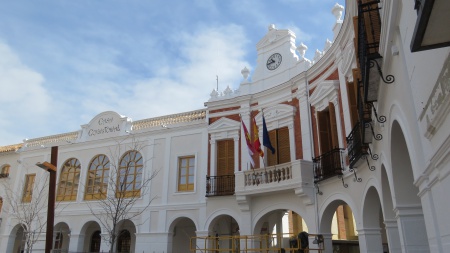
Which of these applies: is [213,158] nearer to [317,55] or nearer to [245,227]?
[245,227]

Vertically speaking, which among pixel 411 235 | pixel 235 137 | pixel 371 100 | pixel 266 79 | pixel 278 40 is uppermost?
pixel 278 40

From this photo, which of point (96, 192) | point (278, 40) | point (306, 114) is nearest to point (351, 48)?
point (306, 114)

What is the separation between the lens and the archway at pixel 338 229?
44.1 feet

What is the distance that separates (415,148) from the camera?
4.95 m

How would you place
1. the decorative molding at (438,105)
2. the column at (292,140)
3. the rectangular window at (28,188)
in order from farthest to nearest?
1. the rectangular window at (28,188)
2. the column at (292,140)
3. the decorative molding at (438,105)

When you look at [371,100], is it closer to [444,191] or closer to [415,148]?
[415,148]

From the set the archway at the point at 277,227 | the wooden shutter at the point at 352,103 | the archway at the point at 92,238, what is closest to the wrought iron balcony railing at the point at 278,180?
the archway at the point at 277,227

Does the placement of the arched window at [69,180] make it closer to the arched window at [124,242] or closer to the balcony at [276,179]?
the arched window at [124,242]

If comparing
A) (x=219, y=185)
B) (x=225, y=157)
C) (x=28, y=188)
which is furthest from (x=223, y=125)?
(x=28, y=188)

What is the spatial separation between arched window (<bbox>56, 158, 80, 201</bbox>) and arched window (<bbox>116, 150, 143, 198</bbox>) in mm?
3043

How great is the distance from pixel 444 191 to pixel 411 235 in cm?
347

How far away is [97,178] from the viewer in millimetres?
20672

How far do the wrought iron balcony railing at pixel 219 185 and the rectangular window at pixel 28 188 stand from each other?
11410mm

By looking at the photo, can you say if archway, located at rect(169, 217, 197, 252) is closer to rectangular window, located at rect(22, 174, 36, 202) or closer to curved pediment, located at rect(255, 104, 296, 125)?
curved pediment, located at rect(255, 104, 296, 125)
